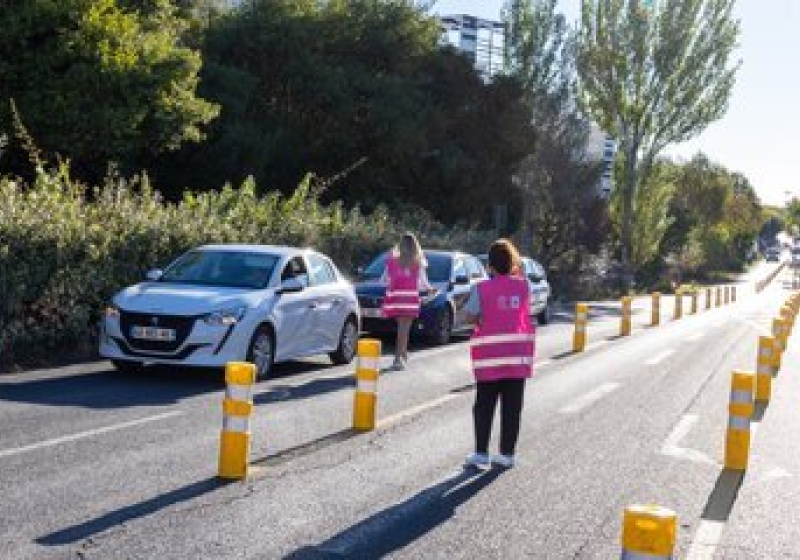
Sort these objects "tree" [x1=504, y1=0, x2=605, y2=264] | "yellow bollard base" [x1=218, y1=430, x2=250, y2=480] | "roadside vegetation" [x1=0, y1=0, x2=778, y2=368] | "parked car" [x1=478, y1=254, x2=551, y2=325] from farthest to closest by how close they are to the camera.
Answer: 1. "tree" [x1=504, y1=0, x2=605, y2=264]
2. "parked car" [x1=478, y1=254, x2=551, y2=325]
3. "roadside vegetation" [x1=0, y1=0, x2=778, y2=368]
4. "yellow bollard base" [x1=218, y1=430, x2=250, y2=480]

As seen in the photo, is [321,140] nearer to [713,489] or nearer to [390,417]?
[390,417]

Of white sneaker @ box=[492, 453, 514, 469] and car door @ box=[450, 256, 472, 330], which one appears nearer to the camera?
white sneaker @ box=[492, 453, 514, 469]

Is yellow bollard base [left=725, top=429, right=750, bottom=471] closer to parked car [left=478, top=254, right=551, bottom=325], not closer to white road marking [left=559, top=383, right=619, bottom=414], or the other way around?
white road marking [left=559, top=383, right=619, bottom=414]

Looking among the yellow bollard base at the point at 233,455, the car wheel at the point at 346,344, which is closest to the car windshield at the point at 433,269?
the car wheel at the point at 346,344

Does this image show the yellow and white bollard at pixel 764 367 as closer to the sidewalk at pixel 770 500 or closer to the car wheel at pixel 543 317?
the sidewalk at pixel 770 500

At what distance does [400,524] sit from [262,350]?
6503 mm

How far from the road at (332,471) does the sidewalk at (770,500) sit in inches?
2.9

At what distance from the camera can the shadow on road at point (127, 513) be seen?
6.16 metres

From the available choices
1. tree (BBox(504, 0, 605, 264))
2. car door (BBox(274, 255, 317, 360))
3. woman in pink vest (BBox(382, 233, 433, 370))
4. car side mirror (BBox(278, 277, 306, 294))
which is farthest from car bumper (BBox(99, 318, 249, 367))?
tree (BBox(504, 0, 605, 264))

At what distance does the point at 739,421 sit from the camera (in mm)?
9156

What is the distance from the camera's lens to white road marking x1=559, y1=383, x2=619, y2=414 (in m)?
12.6

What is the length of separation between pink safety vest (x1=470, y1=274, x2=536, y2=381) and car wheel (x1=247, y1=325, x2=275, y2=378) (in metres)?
4.57

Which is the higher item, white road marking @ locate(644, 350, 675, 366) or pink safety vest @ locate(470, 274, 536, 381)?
pink safety vest @ locate(470, 274, 536, 381)

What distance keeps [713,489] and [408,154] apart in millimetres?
29701
